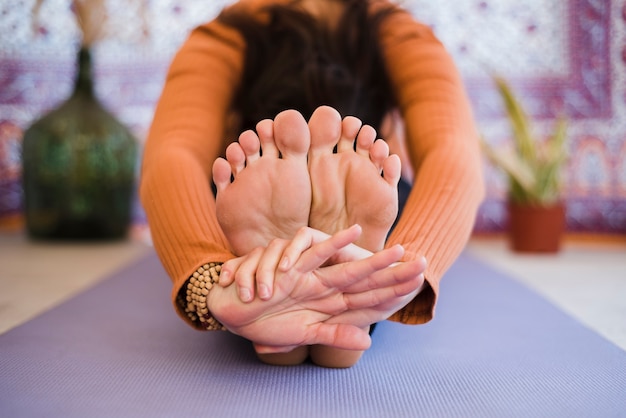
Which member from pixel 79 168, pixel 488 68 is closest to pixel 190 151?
pixel 79 168

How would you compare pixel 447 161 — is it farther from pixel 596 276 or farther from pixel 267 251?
pixel 596 276

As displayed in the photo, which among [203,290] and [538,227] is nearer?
[203,290]

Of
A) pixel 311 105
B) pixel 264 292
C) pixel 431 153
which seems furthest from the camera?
pixel 311 105

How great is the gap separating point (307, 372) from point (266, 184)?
23 cm

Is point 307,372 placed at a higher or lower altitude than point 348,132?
lower

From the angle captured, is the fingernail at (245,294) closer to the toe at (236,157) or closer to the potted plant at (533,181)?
the toe at (236,157)

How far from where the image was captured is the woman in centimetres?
74

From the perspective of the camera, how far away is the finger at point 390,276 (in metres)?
0.59

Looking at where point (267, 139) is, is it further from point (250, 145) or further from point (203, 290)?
point (203, 290)

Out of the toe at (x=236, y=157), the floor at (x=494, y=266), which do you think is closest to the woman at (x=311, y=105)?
the toe at (x=236, y=157)

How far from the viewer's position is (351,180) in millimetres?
643

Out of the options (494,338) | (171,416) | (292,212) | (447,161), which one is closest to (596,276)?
(494,338)

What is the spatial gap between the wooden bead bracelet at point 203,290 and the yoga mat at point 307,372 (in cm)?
6

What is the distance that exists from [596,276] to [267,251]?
1130mm
